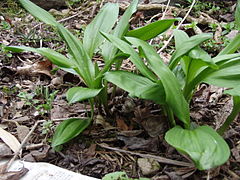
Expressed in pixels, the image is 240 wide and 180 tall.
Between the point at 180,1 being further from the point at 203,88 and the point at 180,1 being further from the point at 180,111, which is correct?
the point at 180,111

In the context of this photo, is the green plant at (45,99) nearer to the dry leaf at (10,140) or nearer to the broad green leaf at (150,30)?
the dry leaf at (10,140)

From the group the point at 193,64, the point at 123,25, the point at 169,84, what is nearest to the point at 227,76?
the point at 193,64

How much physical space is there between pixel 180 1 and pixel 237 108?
1804 millimetres

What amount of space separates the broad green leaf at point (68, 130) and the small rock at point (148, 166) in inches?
11.0

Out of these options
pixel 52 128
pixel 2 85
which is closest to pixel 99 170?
pixel 52 128

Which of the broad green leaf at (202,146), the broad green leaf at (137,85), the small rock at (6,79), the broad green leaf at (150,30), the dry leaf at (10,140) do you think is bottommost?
the dry leaf at (10,140)

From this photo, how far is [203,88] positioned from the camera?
1.59m

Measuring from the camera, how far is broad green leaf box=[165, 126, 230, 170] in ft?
2.88

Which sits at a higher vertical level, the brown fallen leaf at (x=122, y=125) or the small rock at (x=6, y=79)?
the small rock at (x=6, y=79)

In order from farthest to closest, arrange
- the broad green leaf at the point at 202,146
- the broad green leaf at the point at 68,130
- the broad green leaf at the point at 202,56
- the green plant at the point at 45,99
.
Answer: the green plant at the point at 45,99 < the broad green leaf at the point at 68,130 < the broad green leaf at the point at 202,56 < the broad green leaf at the point at 202,146

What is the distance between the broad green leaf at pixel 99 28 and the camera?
1.45 meters

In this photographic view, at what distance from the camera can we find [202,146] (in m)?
0.95

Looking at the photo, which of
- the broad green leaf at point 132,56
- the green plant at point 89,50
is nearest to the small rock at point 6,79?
the green plant at point 89,50

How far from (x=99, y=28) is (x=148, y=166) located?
705 millimetres
